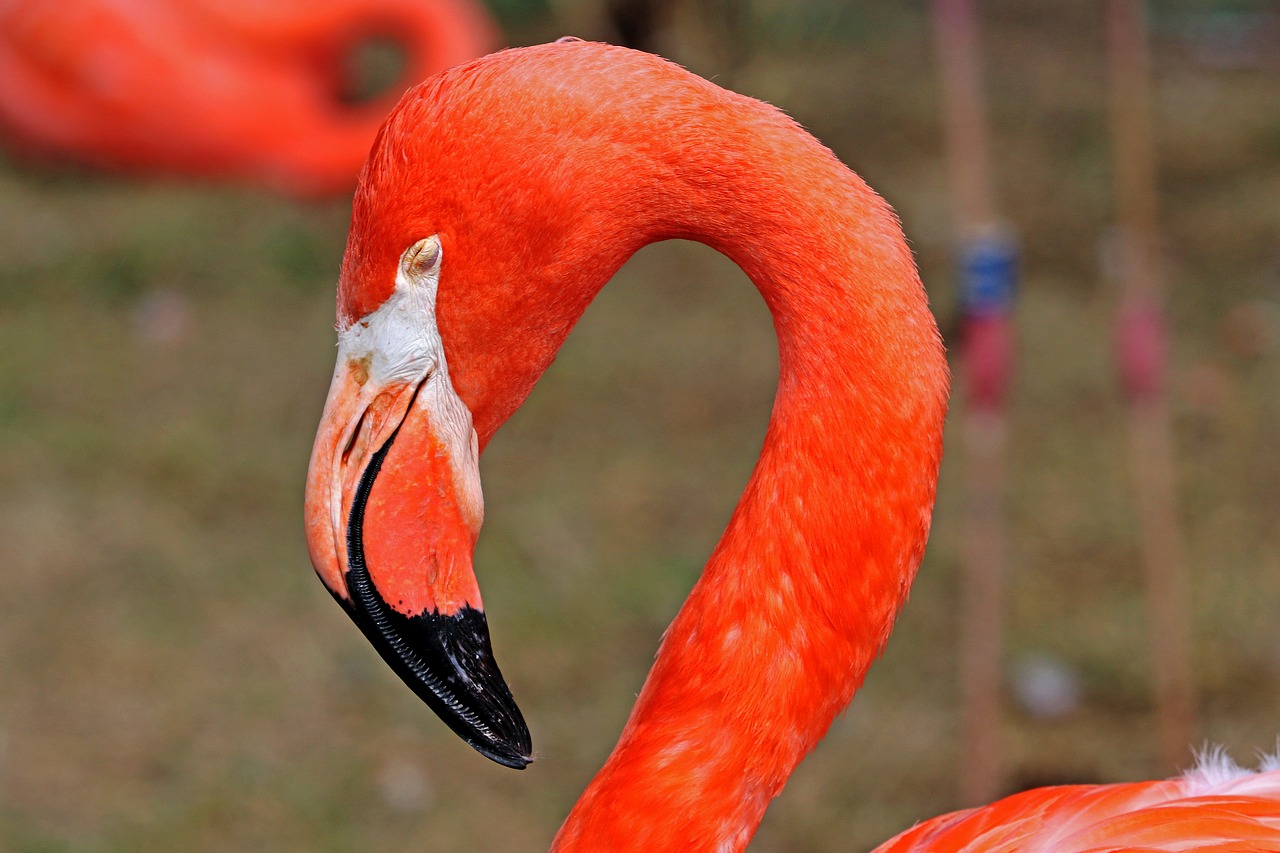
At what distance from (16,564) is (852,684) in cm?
314

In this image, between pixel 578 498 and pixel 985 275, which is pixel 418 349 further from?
pixel 578 498

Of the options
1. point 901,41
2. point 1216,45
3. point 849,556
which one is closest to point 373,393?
point 849,556

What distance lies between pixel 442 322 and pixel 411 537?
255 millimetres

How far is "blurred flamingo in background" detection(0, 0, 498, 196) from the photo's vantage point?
602 centimetres

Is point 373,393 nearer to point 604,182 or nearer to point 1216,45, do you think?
point 604,182

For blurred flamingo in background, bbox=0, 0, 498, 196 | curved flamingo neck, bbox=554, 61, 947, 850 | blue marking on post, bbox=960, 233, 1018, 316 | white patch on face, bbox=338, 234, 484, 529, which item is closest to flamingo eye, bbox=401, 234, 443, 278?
white patch on face, bbox=338, 234, 484, 529

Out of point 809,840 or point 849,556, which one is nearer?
point 849,556

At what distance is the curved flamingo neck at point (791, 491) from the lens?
1.52 meters

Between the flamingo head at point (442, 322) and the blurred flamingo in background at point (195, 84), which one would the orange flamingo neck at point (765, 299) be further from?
the blurred flamingo in background at point (195, 84)

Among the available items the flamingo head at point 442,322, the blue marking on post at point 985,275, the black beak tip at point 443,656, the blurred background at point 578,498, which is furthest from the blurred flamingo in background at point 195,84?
the black beak tip at point 443,656

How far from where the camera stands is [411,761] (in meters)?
3.37

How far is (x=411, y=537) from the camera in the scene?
1511 mm

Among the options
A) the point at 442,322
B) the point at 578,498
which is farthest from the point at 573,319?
the point at 578,498

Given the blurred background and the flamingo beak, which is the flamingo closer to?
the flamingo beak
